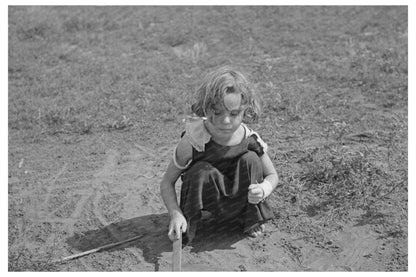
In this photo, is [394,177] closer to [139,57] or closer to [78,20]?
[139,57]

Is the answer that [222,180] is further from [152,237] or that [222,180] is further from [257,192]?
A: [152,237]

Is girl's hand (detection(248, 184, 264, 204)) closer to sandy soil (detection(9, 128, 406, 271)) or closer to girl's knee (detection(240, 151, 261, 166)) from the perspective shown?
girl's knee (detection(240, 151, 261, 166))

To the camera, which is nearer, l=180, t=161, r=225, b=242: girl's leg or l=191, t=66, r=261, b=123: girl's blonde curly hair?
l=191, t=66, r=261, b=123: girl's blonde curly hair

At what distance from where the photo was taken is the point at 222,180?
415cm

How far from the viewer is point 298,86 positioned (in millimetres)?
7105

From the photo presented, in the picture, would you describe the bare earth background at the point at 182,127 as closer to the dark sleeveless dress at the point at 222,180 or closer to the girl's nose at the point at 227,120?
the dark sleeveless dress at the point at 222,180

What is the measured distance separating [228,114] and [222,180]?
457 millimetres

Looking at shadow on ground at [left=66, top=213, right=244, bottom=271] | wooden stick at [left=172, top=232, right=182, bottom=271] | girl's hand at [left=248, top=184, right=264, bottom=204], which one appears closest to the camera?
wooden stick at [left=172, top=232, right=182, bottom=271]

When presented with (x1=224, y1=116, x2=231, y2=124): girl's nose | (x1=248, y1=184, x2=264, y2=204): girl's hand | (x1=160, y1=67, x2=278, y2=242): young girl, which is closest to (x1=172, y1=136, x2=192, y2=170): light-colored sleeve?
(x1=160, y1=67, x2=278, y2=242): young girl

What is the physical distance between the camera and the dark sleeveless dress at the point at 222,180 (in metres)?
4.11

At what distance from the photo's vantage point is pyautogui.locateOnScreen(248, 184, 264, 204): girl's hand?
3.99 metres

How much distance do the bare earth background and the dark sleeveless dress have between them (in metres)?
0.24

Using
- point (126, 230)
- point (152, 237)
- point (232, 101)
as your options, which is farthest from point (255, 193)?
A: point (126, 230)

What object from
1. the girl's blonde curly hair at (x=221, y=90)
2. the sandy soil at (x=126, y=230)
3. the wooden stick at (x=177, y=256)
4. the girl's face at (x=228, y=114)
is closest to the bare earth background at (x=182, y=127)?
the sandy soil at (x=126, y=230)
